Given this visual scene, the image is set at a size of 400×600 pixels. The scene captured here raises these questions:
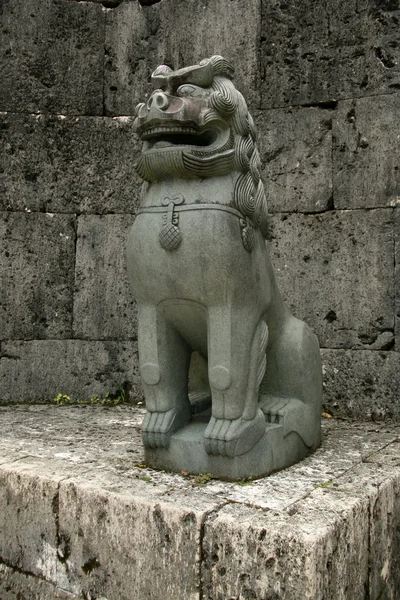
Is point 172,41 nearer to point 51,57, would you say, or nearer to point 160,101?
point 51,57

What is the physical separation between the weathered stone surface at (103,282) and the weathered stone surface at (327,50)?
1445mm

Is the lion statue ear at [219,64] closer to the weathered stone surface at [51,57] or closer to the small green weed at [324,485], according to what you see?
the small green weed at [324,485]

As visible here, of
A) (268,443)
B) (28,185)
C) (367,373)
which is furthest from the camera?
(28,185)

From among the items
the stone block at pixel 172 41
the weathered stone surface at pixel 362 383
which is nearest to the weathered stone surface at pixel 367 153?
the stone block at pixel 172 41

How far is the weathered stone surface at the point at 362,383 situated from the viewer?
3641 mm

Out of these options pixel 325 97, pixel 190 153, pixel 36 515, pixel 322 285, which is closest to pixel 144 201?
pixel 190 153

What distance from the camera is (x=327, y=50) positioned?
12.9ft

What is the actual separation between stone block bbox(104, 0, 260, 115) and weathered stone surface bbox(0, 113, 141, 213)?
0.94ft

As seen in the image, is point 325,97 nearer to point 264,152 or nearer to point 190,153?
point 264,152

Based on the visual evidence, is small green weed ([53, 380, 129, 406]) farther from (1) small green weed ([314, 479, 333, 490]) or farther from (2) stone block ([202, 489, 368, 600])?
(2) stone block ([202, 489, 368, 600])

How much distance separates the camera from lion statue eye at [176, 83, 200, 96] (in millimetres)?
2229

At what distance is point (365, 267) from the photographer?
375cm

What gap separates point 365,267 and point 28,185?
8.22 ft

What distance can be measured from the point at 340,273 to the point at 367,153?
2.65ft
